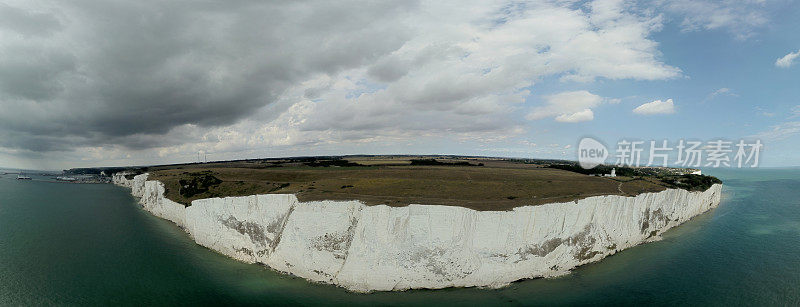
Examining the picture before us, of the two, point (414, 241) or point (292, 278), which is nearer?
point (414, 241)

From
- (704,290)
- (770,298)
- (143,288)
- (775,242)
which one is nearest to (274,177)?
(143,288)

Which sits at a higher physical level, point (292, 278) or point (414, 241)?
point (414, 241)

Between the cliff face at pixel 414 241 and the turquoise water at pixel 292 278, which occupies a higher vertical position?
the cliff face at pixel 414 241

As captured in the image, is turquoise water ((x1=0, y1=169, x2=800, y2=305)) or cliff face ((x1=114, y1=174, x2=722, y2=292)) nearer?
turquoise water ((x1=0, y1=169, x2=800, y2=305))

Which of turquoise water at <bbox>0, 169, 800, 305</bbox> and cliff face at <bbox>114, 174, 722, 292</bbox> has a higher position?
cliff face at <bbox>114, 174, 722, 292</bbox>

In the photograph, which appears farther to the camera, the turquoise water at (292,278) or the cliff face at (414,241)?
the cliff face at (414,241)
